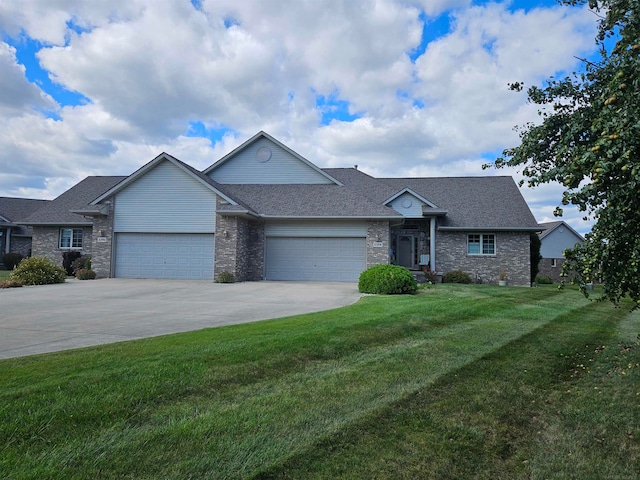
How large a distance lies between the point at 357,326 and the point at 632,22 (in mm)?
5789

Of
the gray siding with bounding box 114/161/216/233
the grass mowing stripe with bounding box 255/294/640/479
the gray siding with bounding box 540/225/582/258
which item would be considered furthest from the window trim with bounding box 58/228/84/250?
the gray siding with bounding box 540/225/582/258

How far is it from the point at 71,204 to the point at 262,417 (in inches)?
1038

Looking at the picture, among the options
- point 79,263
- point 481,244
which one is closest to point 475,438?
point 481,244

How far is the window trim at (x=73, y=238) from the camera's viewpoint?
79.8ft

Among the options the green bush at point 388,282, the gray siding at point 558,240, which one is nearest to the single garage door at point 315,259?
the green bush at point 388,282

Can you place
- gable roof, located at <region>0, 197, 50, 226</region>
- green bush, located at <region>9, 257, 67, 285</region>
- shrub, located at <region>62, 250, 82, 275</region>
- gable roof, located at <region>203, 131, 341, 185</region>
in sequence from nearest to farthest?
green bush, located at <region>9, 257, 67, 285</region>, shrub, located at <region>62, 250, 82, 275</region>, gable roof, located at <region>203, 131, 341, 185</region>, gable roof, located at <region>0, 197, 50, 226</region>

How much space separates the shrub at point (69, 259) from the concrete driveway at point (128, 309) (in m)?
6.88

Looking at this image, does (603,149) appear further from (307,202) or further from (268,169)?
(268,169)

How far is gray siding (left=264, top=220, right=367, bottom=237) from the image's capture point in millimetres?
20531

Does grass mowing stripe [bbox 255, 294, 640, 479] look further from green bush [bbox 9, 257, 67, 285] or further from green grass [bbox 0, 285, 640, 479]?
green bush [bbox 9, 257, 67, 285]

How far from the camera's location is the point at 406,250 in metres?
23.8

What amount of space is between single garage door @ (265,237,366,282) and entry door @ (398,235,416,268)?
13.5 feet

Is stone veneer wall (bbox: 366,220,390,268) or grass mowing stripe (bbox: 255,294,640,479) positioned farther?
stone veneer wall (bbox: 366,220,390,268)

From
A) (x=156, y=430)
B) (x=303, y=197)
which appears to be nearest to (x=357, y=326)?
(x=156, y=430)
